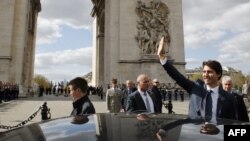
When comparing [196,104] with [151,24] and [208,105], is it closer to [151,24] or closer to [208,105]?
[208,105]

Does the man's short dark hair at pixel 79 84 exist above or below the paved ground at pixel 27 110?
above

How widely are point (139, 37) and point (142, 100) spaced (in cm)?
2098

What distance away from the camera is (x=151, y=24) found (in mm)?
26266

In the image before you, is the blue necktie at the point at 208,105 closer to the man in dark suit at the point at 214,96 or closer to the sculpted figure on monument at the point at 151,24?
the man in dark suit at the point at 214,96

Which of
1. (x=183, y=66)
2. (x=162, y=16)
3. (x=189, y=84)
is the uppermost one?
(x=162, y=16)

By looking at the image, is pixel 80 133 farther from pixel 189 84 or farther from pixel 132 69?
pixel 132 69

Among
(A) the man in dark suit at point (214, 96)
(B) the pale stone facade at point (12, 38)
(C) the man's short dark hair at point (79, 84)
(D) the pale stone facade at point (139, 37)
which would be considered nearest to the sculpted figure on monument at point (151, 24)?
(D) the pale stone facade at point (139, 37)

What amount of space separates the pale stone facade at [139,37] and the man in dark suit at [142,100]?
66.0 feet

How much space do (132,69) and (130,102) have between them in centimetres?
2044

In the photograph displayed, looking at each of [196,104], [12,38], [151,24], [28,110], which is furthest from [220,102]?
[12,38]

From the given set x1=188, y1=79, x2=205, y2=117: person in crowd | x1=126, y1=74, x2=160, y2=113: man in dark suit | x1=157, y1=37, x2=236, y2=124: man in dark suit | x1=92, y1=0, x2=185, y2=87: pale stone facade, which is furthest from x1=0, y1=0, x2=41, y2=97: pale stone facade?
x1=157, y1=37, x2=236, y2=124: man in dark suit

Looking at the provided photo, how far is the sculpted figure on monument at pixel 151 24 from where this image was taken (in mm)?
25922

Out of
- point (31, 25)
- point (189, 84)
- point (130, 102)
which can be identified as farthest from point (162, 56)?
point (31, 25)

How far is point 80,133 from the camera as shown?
1.99 m
